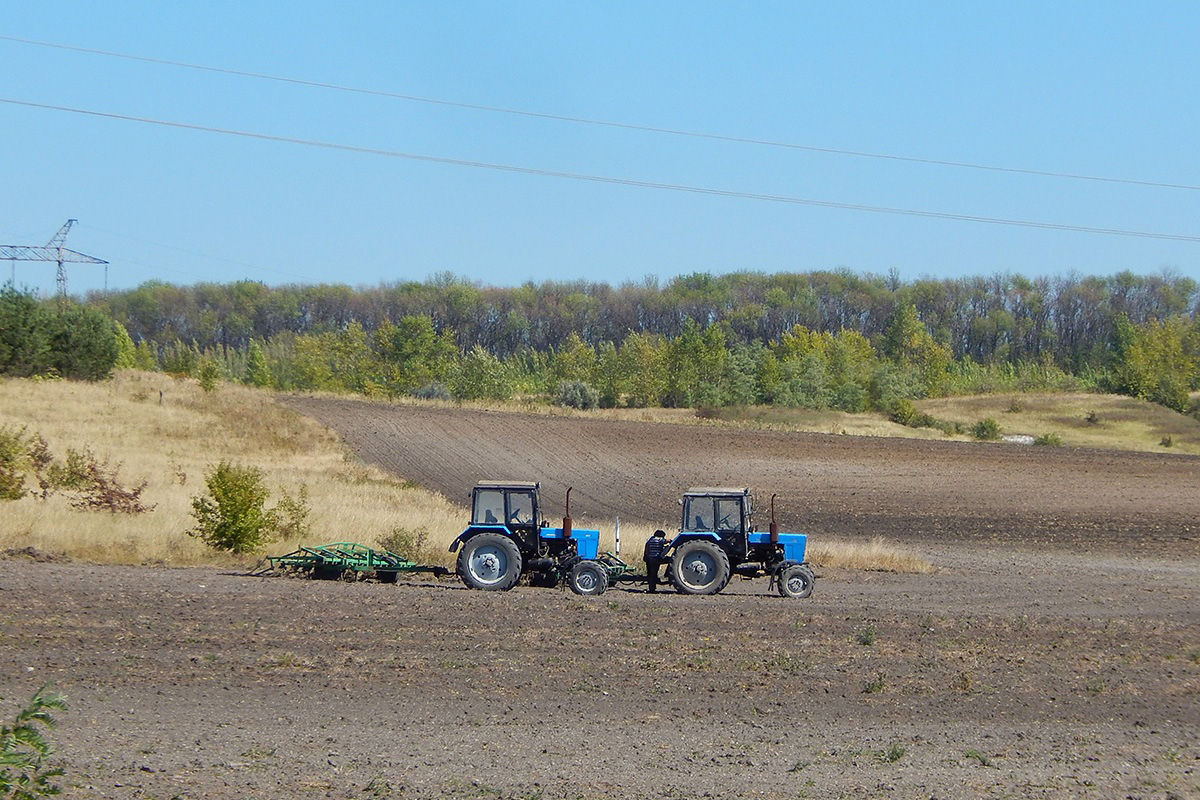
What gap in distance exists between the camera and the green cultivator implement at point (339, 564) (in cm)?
1969

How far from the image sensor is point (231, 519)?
71.4 feet

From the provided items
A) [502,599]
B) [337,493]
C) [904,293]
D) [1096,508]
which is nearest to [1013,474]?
[1096,508]

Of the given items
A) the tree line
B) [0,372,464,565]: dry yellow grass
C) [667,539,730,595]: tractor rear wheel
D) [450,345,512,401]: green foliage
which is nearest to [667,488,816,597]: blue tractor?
[667,539,730,595]: tractor rear wheel

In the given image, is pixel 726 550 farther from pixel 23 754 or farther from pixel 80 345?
pixel 80 345

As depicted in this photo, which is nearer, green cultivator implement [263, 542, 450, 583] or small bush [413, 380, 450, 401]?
green cultivator implement [263, 542, 450, 583]

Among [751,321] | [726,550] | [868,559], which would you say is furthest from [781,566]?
[751,321]

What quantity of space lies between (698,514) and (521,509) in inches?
119

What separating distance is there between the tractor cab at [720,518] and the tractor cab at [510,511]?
2.52m

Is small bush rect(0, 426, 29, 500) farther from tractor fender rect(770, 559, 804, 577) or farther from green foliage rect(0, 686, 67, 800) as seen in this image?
green foliage rect(0, 686, 67, 800)

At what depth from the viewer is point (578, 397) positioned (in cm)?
7406

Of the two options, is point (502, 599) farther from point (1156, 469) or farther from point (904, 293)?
point (904, 293)

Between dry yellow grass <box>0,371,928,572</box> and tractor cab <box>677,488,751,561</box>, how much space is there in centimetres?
455

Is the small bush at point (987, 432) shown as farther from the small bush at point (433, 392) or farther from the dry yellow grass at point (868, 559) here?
the dry yellow grass at point (868, 559)

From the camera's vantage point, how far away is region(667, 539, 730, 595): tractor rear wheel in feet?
63.9
